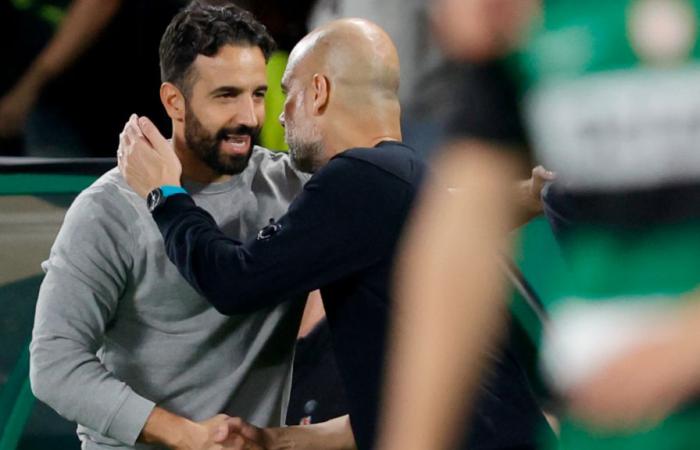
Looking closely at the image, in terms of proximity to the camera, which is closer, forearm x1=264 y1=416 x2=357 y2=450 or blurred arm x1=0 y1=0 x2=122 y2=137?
forearm x1=264 y1=416 x2=357 y2=450

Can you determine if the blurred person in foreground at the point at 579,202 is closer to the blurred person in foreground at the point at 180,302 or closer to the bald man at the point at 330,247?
the bald man at the point at 330,247

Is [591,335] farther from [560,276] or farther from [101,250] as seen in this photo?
[101,250]

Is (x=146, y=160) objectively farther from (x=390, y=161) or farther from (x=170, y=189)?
(x=390, y=161)

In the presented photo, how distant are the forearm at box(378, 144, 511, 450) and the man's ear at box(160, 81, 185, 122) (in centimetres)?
103

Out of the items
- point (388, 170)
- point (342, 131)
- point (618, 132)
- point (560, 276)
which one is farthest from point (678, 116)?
point (342, 131)

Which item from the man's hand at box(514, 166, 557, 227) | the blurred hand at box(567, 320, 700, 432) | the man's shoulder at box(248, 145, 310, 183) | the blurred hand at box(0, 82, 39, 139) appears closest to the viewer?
the blurred hand at box(567, 320, 700, 432)

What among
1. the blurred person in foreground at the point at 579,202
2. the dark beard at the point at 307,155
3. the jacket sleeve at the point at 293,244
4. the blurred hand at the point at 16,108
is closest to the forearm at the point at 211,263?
the jacket sleeve at the point at 293,244

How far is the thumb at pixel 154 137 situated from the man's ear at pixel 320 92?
224 millimetres

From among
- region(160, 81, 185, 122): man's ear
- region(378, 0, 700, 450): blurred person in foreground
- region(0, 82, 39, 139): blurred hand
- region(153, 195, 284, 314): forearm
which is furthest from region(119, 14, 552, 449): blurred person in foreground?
region(0, 82, 39, 139): blurred hand

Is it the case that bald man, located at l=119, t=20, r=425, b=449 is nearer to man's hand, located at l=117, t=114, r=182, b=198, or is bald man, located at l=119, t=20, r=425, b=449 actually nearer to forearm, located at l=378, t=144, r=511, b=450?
man's hand, located at l=117, t=114, r=182, b=198

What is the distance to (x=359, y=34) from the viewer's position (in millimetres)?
1936

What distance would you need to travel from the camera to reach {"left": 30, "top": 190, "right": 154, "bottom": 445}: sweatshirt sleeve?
1.78 m

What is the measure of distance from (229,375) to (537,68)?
0.98 metres

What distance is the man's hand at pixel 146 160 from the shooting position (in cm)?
184
